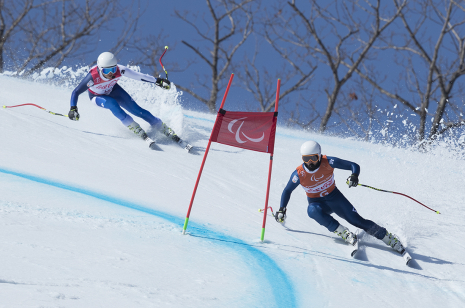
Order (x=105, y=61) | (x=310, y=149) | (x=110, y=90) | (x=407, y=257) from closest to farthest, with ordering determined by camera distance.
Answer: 1. (x=407, y=257)
2. (x=310, y=149)
3. (x=105, y=61)
4. (x=110, y=90)

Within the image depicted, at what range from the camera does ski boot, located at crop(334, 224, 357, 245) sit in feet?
13.9

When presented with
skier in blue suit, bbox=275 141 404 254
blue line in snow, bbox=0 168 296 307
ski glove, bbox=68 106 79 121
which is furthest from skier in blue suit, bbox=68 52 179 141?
skier in blue suit, bbox=275 141 404 254

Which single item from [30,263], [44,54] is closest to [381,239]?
[30,263]

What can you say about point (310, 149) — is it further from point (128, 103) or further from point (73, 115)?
point (73, 115)

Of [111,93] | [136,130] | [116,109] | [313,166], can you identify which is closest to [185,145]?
[136,130]

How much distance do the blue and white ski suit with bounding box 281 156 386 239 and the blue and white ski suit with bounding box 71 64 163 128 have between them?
3.63m

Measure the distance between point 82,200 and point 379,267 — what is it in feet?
9.56

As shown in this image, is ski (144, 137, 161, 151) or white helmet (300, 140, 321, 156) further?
ski (144, 137, 161, 151)

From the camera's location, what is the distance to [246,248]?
372cm

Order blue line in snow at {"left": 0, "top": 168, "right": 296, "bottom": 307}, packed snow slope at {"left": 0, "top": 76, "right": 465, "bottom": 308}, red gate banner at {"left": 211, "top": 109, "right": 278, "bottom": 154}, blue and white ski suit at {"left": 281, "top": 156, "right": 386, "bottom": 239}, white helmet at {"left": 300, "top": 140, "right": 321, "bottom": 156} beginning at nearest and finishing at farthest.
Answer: packed snow slope at {"left": 0, "top": 76, "right": 465, "bottom": 308}
blue line in snow at {"left": 0, "top": 168, "right": 296, "bottom": 307}
red gate banner at {"left": 211, "top": 109, "right": 278, "bottom": 154}
white helmet at {"left": 300, "top": 140, "right": 321, "bottom": 156}
blue and white ski suit at {"left": 281, "top": 156, "right": 386, "bottom": 239}

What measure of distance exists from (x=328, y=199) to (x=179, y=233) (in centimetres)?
166

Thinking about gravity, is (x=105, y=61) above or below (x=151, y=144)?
above

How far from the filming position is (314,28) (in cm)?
1992

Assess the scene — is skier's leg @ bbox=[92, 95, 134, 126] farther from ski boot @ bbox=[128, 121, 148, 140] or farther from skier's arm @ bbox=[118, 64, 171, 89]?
skier's arm @ bbox=[118, 64, 171, 89]
